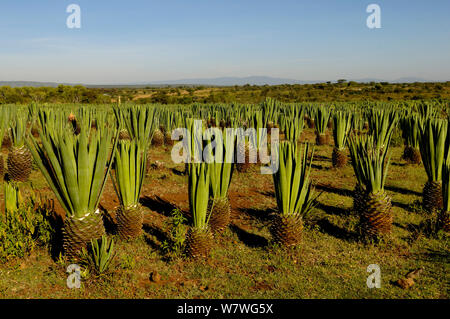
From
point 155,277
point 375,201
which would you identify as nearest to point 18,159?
point 155,277

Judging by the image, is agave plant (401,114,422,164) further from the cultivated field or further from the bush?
the bush

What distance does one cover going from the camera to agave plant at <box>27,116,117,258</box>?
10.6ft

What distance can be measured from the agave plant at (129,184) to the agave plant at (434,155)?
165 inches

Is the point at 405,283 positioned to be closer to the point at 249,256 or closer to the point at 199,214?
the point at 249,256

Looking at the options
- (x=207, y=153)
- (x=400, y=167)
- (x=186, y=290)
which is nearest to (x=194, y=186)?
(x=207, y=153)

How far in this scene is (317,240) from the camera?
4.32 m

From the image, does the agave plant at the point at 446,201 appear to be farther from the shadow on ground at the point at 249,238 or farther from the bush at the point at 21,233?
the bush at the point at 21,233

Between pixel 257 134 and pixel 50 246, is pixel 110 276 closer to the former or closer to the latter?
pixel 50 246

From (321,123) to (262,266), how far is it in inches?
331

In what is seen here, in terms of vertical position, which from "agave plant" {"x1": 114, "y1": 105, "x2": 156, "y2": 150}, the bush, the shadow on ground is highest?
"agave plant" {"x1": 114, "y1": 105, "x2": 156, "y2": 150}

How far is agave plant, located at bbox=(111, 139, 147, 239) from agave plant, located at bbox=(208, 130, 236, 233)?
2.98ft

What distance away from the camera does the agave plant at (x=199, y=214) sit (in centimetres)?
370

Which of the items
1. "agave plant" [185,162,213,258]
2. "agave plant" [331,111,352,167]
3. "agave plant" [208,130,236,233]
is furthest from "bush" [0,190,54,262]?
"agave plant" [331,111,352,167]

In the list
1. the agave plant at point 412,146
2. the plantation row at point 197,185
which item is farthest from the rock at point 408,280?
the agave plant at point 412,146
